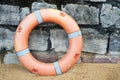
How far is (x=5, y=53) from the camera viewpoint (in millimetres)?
3422

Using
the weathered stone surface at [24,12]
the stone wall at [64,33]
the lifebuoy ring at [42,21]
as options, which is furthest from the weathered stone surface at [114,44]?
the weathered stone surface at [24,12]

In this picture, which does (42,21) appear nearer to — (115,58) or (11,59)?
(11,59)

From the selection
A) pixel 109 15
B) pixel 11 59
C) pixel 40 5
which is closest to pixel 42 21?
pixel 40 5

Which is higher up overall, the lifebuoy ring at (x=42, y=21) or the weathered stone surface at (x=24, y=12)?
the weathered stone surface at (x=24, y=12)

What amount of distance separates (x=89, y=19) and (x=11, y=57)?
941 millimetres

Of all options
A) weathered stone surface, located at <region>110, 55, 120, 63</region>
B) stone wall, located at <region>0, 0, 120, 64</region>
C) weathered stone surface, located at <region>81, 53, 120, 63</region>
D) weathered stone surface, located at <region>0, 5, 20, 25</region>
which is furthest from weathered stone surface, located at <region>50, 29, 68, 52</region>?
weathered stone surface, located at <region>110, 55, 120, 63</region>

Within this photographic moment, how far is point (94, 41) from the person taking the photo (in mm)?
3363

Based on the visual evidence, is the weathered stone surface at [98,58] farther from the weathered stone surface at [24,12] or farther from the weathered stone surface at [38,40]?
the weathered stone surface at [24,12]

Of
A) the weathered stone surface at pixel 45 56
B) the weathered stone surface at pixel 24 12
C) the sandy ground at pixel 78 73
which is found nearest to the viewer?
the sandy ground at pixel 78 73

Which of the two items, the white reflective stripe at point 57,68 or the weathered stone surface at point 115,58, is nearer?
the white reflective stripe at point 57,68

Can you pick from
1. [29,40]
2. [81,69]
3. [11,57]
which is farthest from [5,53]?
[81,69]

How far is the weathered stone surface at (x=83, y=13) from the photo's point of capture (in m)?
3.26

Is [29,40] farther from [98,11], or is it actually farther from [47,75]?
[98,11]

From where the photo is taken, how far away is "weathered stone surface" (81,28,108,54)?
3334 mm
